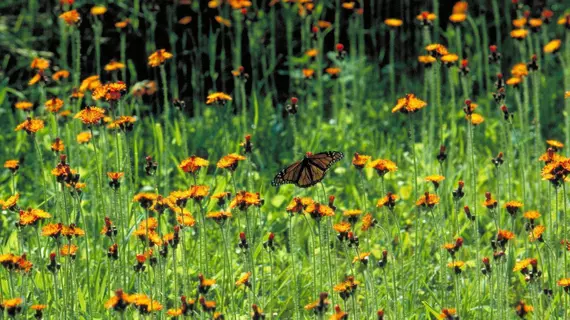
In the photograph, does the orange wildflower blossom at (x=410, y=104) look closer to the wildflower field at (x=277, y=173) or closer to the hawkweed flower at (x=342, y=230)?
the wildflower field at (x=277, y=173)

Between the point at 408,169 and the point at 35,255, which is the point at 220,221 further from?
the point at 408,169

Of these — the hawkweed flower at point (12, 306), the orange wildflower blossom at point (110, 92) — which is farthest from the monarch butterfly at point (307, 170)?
the hawkweed flower at point (12, 306)

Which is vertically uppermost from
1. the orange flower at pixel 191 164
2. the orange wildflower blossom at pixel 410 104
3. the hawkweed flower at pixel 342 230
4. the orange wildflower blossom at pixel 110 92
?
the orange wildflower blossom at pixel 110 92

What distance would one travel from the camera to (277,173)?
4555 millimetres

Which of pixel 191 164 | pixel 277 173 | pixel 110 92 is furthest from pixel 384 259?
pixel 277 173

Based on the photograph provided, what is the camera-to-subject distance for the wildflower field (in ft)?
10.0

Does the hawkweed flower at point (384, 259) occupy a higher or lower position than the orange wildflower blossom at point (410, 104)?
lower

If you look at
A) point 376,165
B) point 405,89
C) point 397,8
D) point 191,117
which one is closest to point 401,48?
point 397,8

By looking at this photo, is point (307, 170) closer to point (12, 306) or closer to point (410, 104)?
point (410, 104)

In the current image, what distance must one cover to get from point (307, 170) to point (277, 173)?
128 cm

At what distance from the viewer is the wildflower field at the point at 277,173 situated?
3.06 m

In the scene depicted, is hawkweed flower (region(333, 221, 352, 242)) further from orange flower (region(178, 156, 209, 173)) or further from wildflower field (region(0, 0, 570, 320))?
orange flower (region(178, 156, 209, 173))

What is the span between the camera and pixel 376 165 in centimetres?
304

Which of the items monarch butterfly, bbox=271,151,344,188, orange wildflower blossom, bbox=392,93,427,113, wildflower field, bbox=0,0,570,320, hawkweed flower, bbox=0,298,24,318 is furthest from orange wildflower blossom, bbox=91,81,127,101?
orange wildflower blossom, bbox=392,93,427,113
